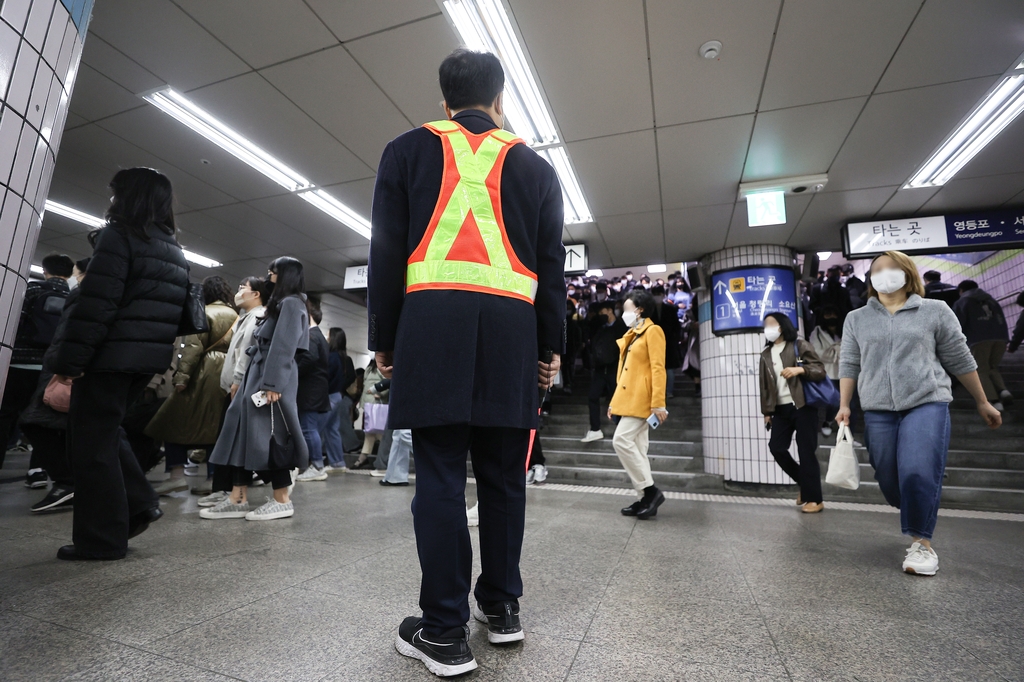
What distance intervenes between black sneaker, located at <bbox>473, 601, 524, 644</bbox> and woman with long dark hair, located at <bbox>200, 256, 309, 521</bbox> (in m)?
2.15

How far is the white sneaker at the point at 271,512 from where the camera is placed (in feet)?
10.5

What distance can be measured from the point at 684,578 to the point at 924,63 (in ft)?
13.8

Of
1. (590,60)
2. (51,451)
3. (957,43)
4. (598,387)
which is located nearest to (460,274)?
(590,60)

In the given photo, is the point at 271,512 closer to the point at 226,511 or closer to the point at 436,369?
the point at 226,511

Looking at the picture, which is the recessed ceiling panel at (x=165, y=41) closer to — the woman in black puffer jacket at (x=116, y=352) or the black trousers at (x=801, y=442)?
the woman in black puffer jacket at (x=116, y=352)

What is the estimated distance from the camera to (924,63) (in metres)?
3.76

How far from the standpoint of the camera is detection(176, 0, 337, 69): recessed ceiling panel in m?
3.41

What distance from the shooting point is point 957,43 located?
3.56 meters

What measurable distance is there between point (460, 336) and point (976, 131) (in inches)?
232

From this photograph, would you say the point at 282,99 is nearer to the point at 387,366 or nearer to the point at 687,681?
the point at 387,366

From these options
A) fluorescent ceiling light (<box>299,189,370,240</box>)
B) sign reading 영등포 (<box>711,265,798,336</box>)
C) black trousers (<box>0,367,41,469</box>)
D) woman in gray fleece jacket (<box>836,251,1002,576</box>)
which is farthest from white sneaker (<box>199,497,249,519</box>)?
sign reading 영등포 (<box>711,265,798,336</box>)

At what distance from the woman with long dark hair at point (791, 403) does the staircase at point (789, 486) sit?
153 cm

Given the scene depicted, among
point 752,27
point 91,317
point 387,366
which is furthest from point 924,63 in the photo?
point 91,317

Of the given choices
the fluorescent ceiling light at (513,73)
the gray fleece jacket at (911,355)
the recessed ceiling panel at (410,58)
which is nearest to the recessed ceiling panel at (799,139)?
the fluorescent ceiling light at (513,73)
